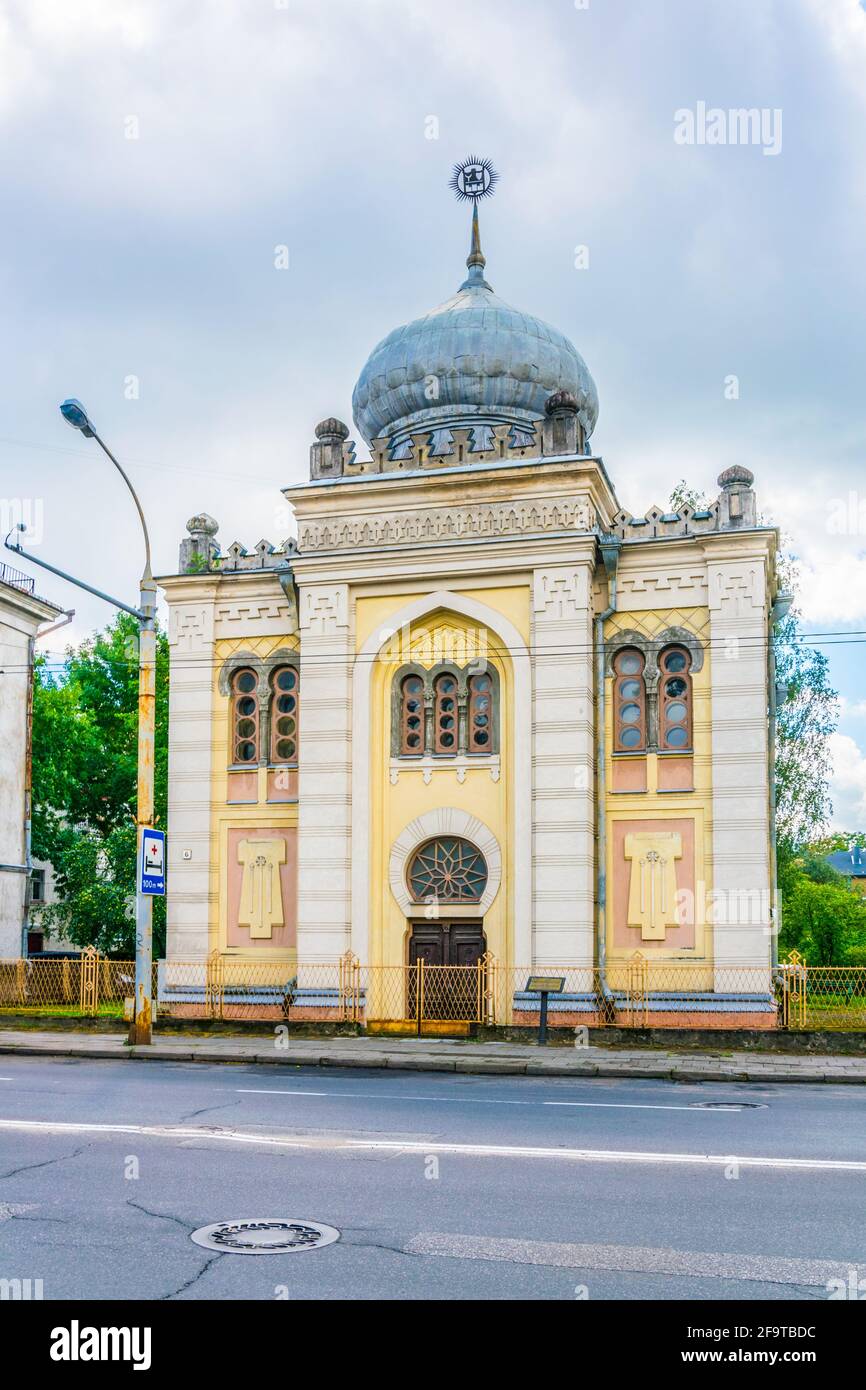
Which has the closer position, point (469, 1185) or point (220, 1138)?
point (469, 1185)

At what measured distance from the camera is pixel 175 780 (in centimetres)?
2445

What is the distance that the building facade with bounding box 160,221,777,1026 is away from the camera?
2141cm

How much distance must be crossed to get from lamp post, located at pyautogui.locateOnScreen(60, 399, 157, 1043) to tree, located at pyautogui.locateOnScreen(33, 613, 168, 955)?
1441 cm

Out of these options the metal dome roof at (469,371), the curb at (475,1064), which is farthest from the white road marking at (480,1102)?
the metal dome roof at (469,371)

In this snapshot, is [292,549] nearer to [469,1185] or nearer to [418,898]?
[418,898]

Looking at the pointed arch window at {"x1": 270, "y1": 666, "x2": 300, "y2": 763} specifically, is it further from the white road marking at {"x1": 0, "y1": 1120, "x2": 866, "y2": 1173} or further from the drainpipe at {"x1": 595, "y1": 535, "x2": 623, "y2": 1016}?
the white road marking at {"x1": 0, "y1": 1120, "x2": 866, "y2": 1173}

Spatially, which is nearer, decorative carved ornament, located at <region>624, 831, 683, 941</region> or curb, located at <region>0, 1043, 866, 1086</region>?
curb, located at <region>0, 1043, 866, 1086</region>

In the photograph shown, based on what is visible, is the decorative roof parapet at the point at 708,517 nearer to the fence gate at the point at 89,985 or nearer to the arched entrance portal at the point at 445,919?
the arched entrance portal at the point at 445,919

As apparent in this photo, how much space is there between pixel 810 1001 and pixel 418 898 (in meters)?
6.34

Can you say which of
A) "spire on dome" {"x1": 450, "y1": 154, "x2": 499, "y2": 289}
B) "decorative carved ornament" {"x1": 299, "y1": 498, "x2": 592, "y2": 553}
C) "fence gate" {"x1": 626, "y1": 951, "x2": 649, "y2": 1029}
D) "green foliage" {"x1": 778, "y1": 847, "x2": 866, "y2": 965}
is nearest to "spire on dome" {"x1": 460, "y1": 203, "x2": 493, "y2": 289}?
"spire on dome" {"x1": 450, "y1": 154, "x2": 499, "y2": 289}

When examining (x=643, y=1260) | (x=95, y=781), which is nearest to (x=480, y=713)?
(x=643, y=1260)

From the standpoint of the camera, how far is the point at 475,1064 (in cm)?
1742

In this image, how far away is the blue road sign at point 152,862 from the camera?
18.8m
